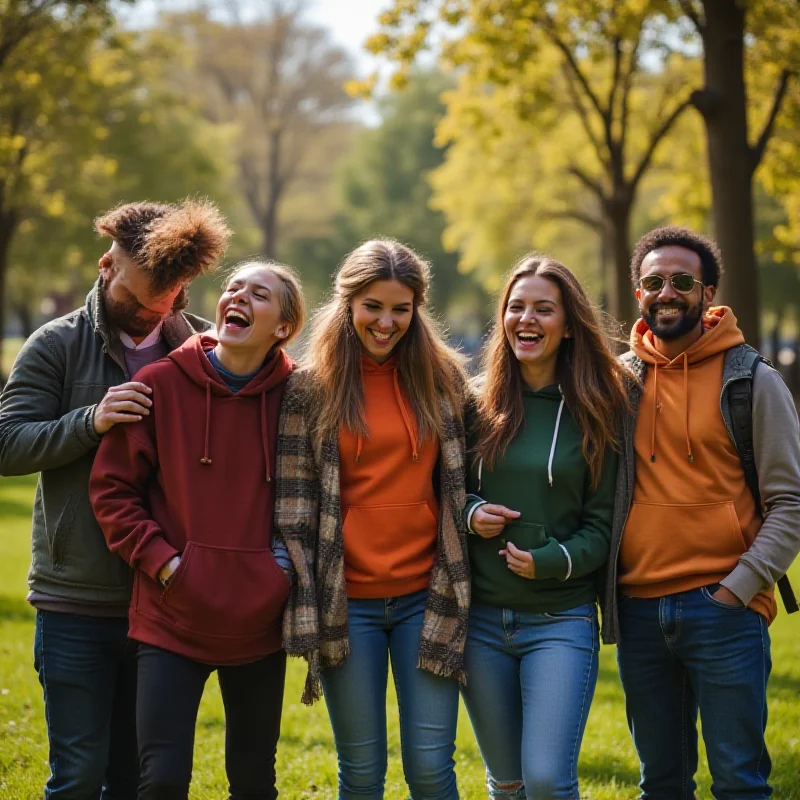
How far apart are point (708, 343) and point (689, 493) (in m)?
0.67

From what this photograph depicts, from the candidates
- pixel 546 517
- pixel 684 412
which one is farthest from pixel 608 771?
pixel 684 412

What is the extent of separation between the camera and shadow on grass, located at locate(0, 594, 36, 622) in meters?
9.77

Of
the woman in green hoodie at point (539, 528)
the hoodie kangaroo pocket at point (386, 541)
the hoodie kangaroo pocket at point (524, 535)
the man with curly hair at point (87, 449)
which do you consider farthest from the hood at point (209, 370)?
the hoodie kangaroo pocket at point (524, 535)

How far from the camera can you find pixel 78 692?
4.08 m

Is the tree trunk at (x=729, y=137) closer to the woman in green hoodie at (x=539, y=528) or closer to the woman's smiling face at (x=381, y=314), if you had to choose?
the woman in green hoodie at (x=539, y=528)

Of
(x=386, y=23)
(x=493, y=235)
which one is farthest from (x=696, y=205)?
(x=386, y=23)

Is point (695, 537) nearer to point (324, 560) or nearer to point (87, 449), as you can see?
point (324, 560)

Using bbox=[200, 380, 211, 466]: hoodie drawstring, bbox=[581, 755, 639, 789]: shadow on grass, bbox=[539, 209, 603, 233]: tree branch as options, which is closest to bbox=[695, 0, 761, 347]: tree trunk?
bbox=[581, 755, 639, 789]: shadow on grass

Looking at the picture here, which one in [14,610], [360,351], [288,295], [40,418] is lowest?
[14,610]

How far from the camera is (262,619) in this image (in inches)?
158

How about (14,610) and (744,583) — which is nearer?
(744,583)

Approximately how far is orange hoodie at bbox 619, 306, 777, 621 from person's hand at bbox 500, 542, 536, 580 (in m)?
0.45

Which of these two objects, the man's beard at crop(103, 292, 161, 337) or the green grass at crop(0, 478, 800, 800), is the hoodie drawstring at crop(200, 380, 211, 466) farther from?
the green grass at crop(0, 478, 800, 800)

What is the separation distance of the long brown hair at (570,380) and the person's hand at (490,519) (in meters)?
0.23
